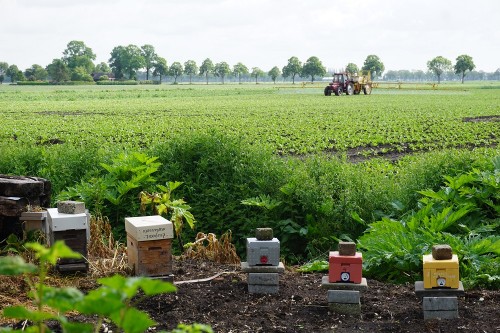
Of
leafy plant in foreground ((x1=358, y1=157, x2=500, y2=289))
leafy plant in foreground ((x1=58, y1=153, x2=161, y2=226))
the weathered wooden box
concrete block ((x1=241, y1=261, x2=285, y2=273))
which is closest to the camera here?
concrete block ((x1=241, y1=261, x2=285, y2=273))

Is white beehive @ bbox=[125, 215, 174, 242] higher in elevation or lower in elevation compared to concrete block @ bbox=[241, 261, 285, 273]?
higher

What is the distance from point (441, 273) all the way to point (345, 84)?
59457 mm

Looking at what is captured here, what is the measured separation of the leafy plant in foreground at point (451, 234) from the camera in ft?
19.8

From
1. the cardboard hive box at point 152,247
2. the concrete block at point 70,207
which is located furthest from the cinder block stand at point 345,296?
the concrete block at point 70,207

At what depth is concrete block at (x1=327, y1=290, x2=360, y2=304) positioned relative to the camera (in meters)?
5.15

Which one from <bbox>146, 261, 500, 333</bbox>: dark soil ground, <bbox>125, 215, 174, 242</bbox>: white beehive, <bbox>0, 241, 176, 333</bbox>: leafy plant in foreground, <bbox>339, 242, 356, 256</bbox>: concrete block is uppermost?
<bbox>0, 241, 176, 333</bbox>: leafy plant in foreground

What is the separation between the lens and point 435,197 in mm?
7242

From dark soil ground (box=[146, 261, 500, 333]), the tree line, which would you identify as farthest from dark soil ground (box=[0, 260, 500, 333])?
the tree line

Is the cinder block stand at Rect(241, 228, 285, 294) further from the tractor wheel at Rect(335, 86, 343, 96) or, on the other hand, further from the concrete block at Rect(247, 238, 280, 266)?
the tractor wheel at Rect(335, 86, 343, 96)

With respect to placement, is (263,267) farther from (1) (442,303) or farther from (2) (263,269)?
(1) (442,303)

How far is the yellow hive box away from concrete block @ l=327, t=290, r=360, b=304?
49 centimetres

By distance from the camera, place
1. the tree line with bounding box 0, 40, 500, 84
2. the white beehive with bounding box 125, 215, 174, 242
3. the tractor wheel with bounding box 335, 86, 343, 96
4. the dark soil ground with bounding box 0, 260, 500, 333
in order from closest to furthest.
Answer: the dark soil ground with bounding box 0, 260, 500, 333
the white beehive with bounding box 125, 215, 174, 242
the tractor wheel with bounding box 335, 86, 343, 96
the tree line with bounding box 0, 40, 500, 84

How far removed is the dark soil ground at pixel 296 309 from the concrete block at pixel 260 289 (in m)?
0.04

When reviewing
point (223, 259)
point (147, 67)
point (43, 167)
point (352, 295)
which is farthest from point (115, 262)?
point (147, 67)
